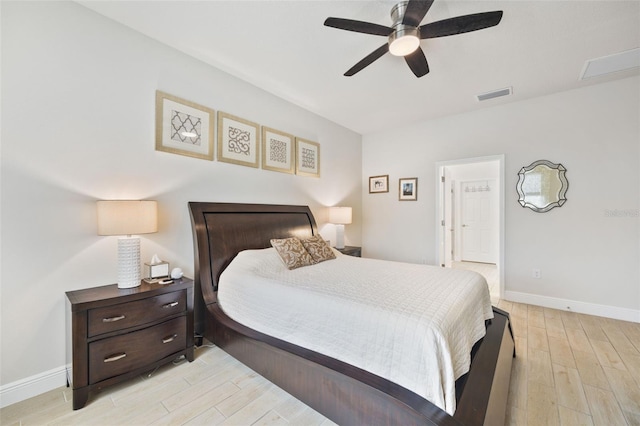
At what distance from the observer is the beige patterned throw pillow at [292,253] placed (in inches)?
103

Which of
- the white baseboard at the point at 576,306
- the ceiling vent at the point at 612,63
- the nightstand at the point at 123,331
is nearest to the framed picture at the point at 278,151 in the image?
the nightstand at the point at 123,331

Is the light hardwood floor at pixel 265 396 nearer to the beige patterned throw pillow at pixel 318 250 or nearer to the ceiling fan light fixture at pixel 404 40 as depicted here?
the beige patterned throw pillow at pixel 318 250

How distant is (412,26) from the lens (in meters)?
1.86

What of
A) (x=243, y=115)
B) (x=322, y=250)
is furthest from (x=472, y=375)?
(x=243, y=115)

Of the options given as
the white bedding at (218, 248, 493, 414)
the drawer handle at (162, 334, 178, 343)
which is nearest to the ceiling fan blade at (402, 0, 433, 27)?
the white bedding at (218, 248, 493, 414)

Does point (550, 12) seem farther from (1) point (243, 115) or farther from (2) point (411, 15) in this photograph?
(1) point (243, 115)

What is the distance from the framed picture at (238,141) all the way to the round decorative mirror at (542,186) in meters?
3.60

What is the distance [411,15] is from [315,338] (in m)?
2.20

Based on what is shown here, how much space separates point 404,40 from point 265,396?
271cm

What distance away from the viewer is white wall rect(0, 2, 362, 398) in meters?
1.74

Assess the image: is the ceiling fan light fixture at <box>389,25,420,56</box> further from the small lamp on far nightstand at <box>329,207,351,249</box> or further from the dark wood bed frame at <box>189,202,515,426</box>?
the small lamp on far nightstand at <box>329,207,351,249</box>

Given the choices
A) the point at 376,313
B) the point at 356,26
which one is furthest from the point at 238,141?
the point at 376,313

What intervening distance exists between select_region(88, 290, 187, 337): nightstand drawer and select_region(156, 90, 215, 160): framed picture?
133 centimetres

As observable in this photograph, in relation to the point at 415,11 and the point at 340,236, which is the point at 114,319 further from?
the point at 340,236
